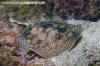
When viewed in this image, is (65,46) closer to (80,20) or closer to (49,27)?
(49,27)

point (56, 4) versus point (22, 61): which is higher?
point (56, 4)

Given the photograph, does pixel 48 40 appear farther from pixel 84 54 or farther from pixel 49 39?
pixel 84 54

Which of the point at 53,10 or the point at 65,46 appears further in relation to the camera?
the point at 53,10

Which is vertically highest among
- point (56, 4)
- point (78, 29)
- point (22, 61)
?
point (56, 4)

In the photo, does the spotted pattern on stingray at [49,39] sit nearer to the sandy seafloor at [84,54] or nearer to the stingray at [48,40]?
the stingray at [48,40]

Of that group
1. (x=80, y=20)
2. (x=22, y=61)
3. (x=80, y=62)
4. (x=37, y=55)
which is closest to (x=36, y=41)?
(x=37, y=55)

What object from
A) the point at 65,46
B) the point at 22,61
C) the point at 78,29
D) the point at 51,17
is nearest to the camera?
the point at 65,46
